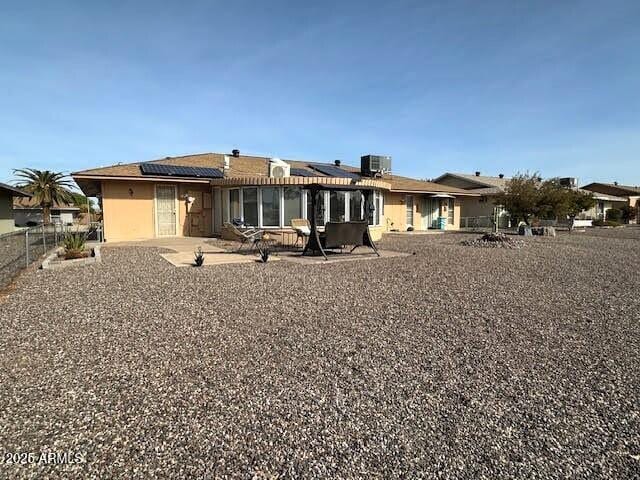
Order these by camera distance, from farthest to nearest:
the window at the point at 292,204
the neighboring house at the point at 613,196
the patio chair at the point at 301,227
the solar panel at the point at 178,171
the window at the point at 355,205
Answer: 1. the neighboring house at the point at 613,196
2. the solar panel at the point at 178,171
3. the window at the point at 355,205
4. the window at the point at 292,204
5. the patio chair at the point at 301,227

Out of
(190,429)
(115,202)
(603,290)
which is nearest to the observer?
(190,429)

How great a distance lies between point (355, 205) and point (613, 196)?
136 feet

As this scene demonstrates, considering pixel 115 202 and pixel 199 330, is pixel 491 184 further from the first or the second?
pixel 199 330

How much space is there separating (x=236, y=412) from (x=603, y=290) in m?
6.76

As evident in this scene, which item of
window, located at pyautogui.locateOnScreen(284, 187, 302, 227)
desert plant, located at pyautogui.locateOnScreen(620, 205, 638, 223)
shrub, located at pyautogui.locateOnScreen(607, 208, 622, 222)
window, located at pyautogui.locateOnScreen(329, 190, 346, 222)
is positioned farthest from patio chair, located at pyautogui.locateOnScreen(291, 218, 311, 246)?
desert plant, located at pyautogui.locateOnScreen(620, 205, 638, 223)

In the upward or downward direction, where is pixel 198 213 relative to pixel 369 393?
upward

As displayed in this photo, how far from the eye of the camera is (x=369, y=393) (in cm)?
287

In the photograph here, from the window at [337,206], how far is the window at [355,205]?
29cm

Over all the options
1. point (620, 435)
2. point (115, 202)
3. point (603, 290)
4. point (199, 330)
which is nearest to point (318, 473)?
point (620, 435)

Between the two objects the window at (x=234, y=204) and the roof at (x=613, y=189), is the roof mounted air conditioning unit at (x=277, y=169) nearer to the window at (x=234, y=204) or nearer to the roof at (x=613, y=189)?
the window at (x=234, y=204)

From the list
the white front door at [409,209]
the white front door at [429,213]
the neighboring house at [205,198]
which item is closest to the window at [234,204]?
the neighboring house at [205,198]

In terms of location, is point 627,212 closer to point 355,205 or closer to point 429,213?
point 429,213

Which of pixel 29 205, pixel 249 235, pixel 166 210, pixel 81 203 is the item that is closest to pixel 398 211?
pixel 249 235

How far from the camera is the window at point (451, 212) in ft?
79.7
